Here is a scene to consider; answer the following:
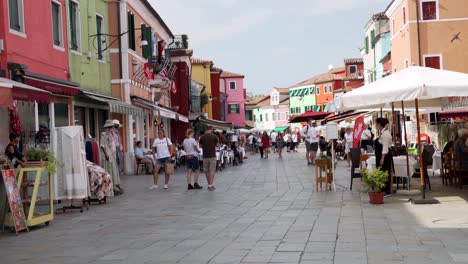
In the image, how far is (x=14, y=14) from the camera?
14969 mm

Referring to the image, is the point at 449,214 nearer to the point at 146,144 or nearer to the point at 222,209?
the point at 222,209

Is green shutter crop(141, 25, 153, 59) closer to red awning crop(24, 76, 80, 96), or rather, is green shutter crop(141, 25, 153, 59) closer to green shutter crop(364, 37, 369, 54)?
red awning crop(24, 76, 80, 96)

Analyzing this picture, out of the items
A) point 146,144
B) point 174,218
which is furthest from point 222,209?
point 146,144

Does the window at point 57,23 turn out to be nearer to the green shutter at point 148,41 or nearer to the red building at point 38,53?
the red building at point 38,53

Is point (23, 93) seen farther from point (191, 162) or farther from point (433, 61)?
point (433, 61)

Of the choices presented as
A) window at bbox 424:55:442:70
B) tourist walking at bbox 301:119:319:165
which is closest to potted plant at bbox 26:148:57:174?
tourist walking at bbox 301:119:319:165

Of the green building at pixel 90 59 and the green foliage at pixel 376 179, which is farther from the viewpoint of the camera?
the green building at pixel 90 59

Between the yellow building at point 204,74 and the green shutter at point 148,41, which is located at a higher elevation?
the yellow building at point 204,74

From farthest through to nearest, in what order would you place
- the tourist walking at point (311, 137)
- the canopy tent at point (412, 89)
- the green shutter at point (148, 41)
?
the green shutter at point (148, 41)
the tourist walking at point (311, 137)
the canopy tent at point (412, 89)

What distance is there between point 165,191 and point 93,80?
731cm

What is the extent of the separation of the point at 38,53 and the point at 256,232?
370 inches

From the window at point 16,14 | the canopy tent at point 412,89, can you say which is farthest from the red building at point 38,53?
the canopy tent at point 412,89

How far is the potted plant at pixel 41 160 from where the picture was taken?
35.7 ft

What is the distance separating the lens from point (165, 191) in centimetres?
1669
